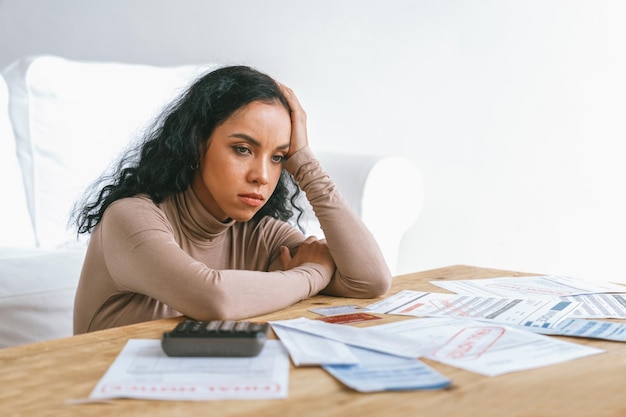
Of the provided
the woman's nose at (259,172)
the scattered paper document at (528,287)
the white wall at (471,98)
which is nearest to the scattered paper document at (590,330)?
the scattered paper document at (528,287)

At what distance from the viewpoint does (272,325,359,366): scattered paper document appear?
778 millimetres

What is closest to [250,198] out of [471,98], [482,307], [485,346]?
[482,307]

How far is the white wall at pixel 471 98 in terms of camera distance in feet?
7.34

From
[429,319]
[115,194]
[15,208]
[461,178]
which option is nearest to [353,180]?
[461,178]

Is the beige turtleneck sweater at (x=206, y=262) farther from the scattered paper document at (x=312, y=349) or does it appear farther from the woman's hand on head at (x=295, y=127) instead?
the scattered paper document at (x=312, y=349)

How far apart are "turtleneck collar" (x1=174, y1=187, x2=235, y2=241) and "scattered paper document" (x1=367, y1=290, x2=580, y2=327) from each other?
0.32 meters

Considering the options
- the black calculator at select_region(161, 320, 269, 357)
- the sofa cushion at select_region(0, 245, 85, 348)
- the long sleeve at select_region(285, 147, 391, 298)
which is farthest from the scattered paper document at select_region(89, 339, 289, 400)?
the sofa cushion at select_region(0, 245, 85, 348)

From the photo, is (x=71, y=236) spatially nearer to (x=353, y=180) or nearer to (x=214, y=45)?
(x=353, y=180)

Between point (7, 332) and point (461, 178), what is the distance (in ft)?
4.68

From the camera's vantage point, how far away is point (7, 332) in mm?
1657

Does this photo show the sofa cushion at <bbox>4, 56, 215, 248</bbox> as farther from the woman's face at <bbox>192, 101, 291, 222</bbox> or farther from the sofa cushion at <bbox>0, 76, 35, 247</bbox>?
the woman's face at <bbox>192, 101, 291, 222</bbox>

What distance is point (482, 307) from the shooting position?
1079 millimetres

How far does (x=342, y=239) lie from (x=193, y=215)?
0.82 feet

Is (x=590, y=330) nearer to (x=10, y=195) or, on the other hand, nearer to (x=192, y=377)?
(x=192, y=377)
